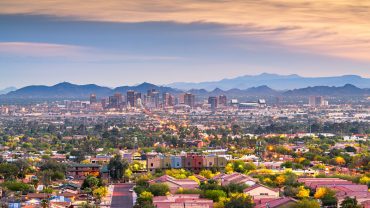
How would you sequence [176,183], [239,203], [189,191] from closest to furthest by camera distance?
[239,203] → [189,191] → [176,183]

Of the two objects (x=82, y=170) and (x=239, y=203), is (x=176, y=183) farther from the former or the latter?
(x=82, y=170)

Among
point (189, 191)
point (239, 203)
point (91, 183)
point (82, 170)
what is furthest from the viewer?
point (82, 170)

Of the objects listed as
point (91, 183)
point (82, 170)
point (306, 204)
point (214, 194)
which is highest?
point (306, 204)

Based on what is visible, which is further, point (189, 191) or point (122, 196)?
point (122, 196)

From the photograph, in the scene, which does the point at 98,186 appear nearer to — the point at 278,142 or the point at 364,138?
the point at 278,142

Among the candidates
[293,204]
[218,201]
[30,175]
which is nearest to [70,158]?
[30,175]

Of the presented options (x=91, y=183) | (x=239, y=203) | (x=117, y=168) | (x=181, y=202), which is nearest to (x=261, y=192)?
(x=181, y=202)

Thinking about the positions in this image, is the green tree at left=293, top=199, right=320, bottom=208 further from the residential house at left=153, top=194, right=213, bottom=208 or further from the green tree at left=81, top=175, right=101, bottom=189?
the green tree at left=81, top=175, right=101, bottom=189

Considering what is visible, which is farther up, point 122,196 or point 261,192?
point 261,192

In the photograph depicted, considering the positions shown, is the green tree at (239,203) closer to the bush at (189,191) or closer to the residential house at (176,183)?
the bush at (189,191)
